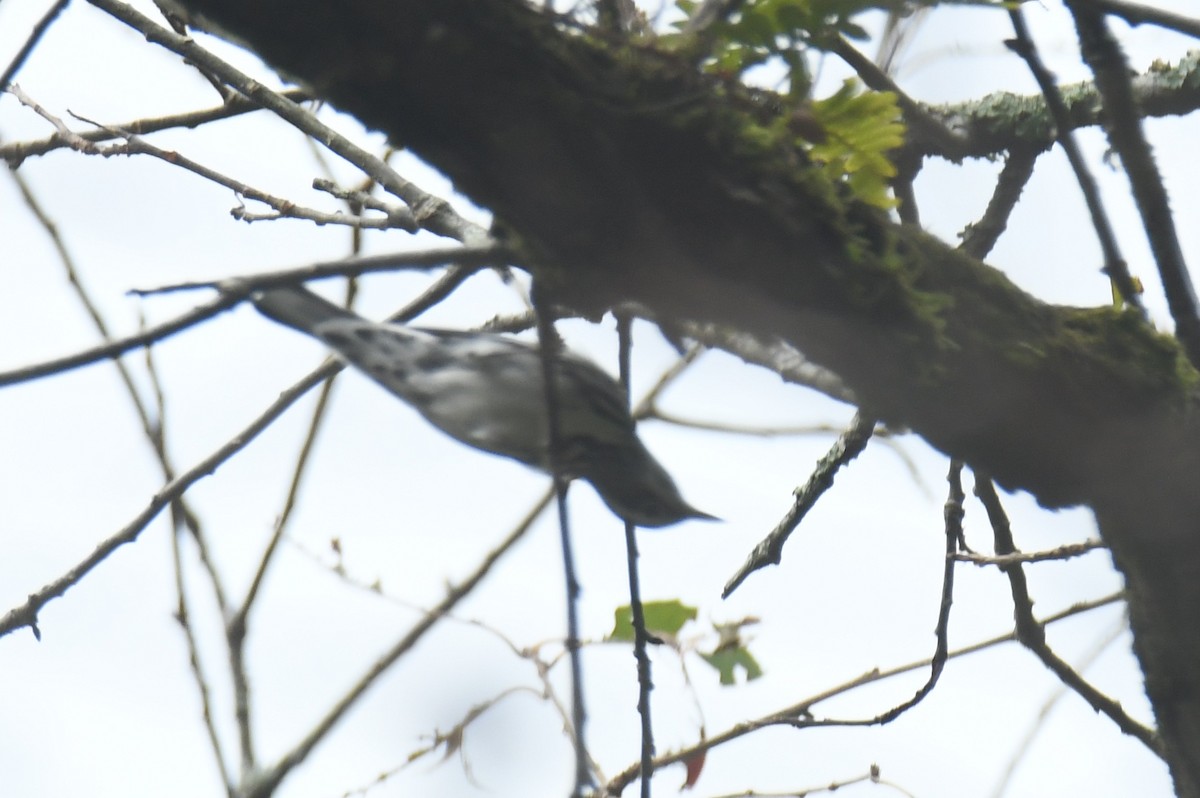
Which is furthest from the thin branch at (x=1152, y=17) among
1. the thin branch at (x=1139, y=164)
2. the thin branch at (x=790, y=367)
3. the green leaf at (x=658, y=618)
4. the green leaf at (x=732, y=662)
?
the green leaf at (x=732, y=662)

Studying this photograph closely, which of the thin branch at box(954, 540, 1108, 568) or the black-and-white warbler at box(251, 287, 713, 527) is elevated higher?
the black-and-white warbler at box(251, 287, 713, 527)

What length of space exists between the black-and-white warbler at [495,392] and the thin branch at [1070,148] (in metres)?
0.90

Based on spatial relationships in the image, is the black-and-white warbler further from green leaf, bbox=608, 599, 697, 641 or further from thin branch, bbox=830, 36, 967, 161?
thin branch, bbox=830, 36, 967, 161

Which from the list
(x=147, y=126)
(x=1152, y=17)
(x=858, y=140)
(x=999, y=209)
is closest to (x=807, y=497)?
(x=999, y=209)

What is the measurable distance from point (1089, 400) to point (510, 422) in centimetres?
106

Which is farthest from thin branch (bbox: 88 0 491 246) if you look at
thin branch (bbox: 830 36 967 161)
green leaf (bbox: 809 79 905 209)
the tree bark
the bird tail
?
the tree bark

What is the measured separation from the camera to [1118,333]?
1.88 meters

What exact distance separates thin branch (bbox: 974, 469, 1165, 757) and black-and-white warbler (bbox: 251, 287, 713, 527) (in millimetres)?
753

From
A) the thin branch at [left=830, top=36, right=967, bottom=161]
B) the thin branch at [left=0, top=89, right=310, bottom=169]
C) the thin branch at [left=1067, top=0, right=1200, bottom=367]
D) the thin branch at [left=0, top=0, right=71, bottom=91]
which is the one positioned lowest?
the thin branch at [left=1067, top=0, right=1200, bottom=367]

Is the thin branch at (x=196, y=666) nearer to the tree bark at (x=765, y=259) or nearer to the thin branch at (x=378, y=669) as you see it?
the thin branch at (x=378, y=669)

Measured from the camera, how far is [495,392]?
7.30 ft

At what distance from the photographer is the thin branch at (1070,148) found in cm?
162

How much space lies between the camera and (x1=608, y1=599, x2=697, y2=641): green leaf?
2.92 m

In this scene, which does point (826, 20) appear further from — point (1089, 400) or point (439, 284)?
point (439, 284)
